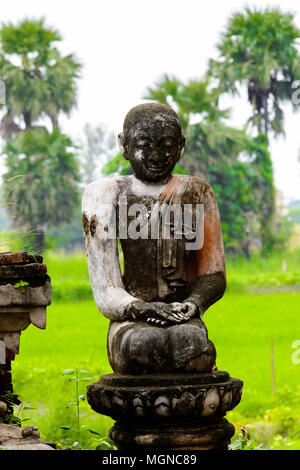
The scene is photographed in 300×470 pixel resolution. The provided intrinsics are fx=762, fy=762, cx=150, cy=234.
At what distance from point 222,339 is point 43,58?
15.4 meters

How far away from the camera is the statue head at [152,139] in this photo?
4156 millimetres

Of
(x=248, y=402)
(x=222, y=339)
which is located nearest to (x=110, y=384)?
(x=248, y=402)

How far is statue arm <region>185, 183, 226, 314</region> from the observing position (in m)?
4.21

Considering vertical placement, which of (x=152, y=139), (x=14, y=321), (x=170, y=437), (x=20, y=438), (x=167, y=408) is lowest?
(x=20, y=438)

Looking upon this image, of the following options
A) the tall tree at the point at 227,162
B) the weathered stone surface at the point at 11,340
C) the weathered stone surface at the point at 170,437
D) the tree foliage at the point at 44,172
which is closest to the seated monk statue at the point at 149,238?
the weathered stone surface at the point at 170,437

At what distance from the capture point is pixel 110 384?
3.82 meters

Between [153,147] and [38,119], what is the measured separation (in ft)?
68.0

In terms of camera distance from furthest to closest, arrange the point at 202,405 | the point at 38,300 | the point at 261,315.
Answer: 1. the point at 261,315
2. the point at 38,300
3. the point at 202,405

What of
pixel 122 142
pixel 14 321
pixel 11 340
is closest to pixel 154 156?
pixel 122 142

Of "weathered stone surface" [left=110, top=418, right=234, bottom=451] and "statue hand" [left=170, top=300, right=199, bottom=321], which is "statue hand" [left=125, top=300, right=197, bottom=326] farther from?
"weathered stone surface" [left=110, top=418, right=234, bottom=451]

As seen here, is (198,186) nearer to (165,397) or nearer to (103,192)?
(103,192)

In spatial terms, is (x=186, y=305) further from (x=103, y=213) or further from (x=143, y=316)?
(x=103, y=213)

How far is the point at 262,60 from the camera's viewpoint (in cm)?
2309

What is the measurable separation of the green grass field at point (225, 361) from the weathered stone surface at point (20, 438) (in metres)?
0.77
